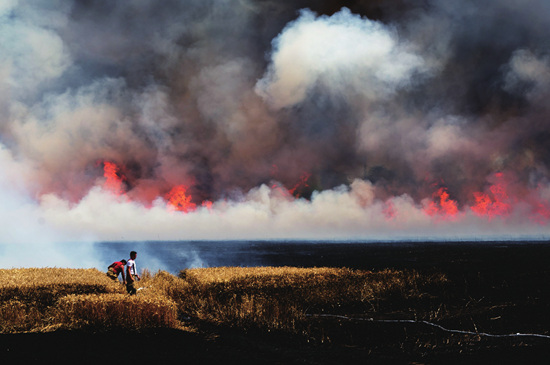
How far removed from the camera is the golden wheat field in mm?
12930

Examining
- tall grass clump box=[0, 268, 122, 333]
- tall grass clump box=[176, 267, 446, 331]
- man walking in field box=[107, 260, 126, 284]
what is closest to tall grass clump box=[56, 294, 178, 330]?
tall grass clump box=[0, 268, 122, 333]

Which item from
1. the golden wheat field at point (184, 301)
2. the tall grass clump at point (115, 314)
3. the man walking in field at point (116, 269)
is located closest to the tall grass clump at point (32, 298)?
the golden wheat field at point (184, 301)

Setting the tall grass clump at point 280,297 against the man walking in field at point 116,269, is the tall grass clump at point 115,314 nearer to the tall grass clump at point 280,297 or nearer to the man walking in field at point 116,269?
the tall grass clump at point 280,297

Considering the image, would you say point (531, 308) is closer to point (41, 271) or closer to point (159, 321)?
point (159, 321)

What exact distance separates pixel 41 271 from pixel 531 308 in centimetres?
3027

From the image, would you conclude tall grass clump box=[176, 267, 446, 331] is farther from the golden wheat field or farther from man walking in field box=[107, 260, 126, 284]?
man walking in field box=[107, 260, 126, 284]

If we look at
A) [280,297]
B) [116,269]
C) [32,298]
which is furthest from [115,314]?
[116,269]

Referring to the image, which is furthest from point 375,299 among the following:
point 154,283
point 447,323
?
point 154,283

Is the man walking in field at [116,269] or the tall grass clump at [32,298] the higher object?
the man walking in field at [116,269]

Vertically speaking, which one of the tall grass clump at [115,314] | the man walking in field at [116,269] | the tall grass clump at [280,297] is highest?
the man walking in field at [116,269]

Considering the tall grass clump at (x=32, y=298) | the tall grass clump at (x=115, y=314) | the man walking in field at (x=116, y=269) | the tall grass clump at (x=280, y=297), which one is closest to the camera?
the tall grass clump at (x=115, y=314)

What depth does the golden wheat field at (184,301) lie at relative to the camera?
1293 centimetres

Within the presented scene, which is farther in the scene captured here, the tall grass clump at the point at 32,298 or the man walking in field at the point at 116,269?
the man walking in field at the point at 116,269

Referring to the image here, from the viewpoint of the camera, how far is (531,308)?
14117mm
